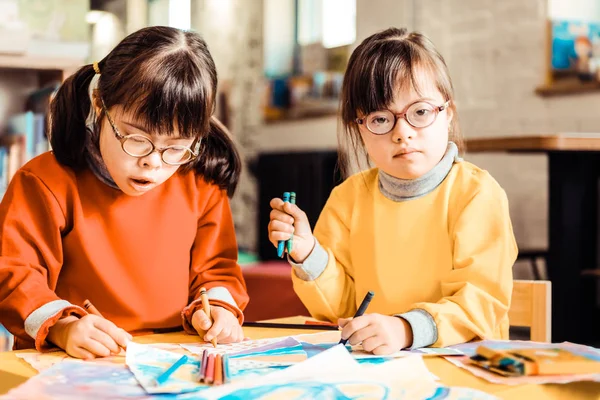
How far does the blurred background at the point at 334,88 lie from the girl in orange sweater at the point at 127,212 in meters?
0.30

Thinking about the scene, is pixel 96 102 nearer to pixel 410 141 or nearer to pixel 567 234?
pixel 410 141

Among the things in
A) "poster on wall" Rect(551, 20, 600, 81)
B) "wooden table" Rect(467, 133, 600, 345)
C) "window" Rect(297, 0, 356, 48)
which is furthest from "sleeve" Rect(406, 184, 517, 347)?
"window" Rect(297, 0, 356, 48)

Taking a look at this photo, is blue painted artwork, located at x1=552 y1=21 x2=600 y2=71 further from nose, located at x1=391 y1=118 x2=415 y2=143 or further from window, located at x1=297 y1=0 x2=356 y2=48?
nose, located at x1=391 y1=118 x2=415 y2=143

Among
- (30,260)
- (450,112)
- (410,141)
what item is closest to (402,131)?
(410,141)

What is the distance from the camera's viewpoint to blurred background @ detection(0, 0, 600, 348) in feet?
8.57

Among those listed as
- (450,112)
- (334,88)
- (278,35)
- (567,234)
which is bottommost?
(567,234)

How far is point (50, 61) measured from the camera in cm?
263

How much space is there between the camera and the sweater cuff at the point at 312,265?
114 centimetres

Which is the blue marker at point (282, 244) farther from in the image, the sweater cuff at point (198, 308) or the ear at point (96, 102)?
the ear at point (96, 102)

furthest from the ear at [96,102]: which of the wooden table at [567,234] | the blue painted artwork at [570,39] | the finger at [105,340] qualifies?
the blue painted artwork at [570,39]

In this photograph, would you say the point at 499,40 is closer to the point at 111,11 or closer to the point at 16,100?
the point at 16,100

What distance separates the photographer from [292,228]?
3.52 ft

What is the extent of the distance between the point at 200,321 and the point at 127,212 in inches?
9.9

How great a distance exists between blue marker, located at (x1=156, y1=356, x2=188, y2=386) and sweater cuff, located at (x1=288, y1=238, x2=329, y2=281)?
0.98ft
